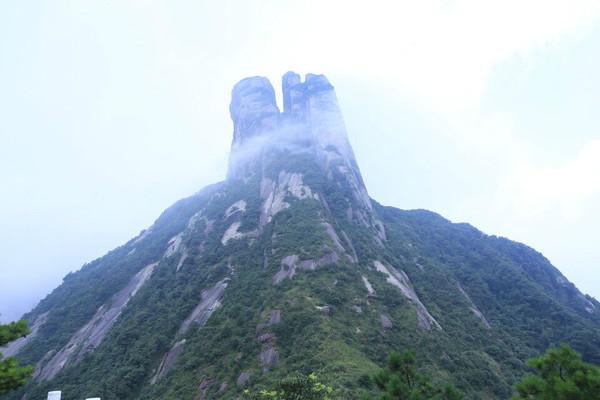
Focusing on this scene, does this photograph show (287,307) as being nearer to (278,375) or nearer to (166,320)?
(278,375)

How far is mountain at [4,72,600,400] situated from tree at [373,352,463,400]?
634 inches

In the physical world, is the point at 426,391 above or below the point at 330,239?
below

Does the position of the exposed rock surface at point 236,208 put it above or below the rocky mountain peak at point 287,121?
below

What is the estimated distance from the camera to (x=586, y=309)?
84250 mm

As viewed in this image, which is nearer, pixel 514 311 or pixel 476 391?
pixel 476 391

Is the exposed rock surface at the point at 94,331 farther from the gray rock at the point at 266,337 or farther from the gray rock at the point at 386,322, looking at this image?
the gray rock at the point at 386,322

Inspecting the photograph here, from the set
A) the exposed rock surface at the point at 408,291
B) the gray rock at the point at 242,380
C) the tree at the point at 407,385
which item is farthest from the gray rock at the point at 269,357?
the tree at the point at 407,385

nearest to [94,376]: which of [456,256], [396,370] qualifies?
[396,370]

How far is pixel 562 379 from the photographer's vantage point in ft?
43.8

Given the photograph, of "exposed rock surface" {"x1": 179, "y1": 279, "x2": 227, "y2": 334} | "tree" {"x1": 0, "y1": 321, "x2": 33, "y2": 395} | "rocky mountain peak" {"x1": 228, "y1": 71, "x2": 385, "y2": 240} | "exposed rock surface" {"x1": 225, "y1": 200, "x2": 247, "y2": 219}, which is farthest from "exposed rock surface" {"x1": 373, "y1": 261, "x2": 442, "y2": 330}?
"tree" {"x1": 0, "y1": 321, "x2": 33, "y2": 395}

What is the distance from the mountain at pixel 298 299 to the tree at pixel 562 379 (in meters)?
19.2

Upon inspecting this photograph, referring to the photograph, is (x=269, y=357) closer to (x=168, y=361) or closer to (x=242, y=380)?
Answer: (x=242, y=380)

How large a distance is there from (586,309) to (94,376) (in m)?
92.9

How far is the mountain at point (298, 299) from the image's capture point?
147 ft
